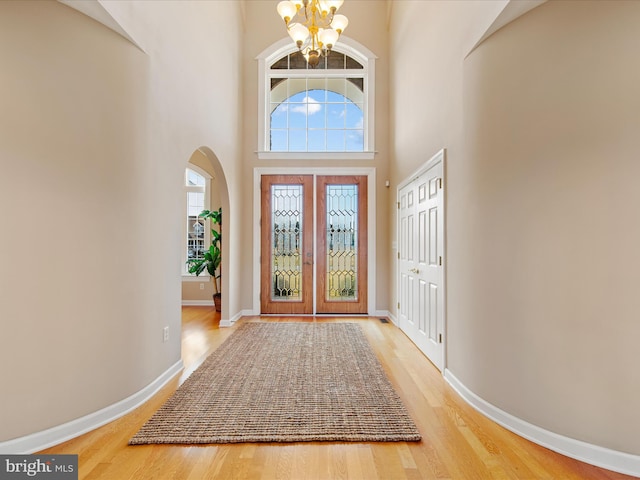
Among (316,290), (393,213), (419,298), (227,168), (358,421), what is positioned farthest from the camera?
(316,290)

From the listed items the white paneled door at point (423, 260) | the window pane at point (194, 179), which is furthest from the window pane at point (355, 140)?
the window pane at point (194, 179)

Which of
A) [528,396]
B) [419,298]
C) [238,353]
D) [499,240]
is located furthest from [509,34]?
[238,353]

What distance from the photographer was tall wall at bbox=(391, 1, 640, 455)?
1756mm

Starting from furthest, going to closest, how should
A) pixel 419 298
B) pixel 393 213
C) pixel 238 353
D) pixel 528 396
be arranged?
pixel 393 213 < pixel 419 298 < pixel 238 353 < pixel 528 396

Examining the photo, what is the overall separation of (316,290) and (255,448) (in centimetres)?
365

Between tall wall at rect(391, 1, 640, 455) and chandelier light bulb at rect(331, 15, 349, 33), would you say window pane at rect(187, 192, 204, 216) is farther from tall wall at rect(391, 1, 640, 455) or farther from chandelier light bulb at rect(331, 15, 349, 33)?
tall wall at rect(391, 1, 640, 455)

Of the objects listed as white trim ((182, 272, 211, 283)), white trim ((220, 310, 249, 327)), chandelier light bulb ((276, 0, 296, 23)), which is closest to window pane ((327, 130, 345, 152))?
chandelier light bulb ((276, 0, 296, 23))

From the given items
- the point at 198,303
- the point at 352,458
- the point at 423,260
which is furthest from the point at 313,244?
the point at 352,458

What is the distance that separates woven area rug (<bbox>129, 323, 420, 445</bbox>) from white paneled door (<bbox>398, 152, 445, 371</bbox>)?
25.1 inches

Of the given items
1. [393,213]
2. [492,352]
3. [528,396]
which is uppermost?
[393,213]

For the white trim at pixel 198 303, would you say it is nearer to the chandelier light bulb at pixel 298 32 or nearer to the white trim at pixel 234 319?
the white trim at pixel 234 319

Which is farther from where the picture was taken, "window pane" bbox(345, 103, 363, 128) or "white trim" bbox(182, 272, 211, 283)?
"white trim" bbox(182, 272, 211, 283)

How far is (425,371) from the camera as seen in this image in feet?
10.2

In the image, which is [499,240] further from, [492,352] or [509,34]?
[509,34]
